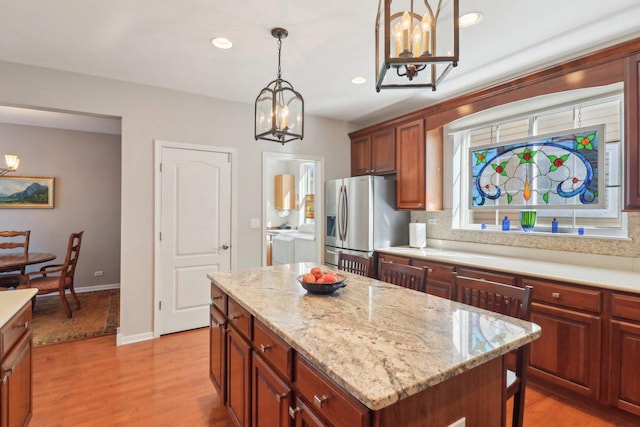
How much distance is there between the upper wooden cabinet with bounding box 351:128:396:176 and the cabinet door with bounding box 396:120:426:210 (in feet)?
0.39

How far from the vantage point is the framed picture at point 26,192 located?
4776mm

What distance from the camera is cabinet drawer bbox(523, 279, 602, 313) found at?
6.88ft

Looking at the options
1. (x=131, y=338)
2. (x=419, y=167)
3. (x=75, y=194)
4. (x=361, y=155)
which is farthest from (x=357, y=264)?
(x=75, y=194)

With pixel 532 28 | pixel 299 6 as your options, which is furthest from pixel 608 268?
pixel 299 6

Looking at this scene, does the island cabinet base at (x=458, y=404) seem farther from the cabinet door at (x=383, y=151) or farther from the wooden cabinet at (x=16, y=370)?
the cabinet door at (x=383, y=151)

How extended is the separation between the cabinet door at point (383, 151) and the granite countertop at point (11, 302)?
3.57m

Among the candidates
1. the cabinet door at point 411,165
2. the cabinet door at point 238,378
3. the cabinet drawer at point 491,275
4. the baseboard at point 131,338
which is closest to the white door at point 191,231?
the baseboard at point 131,338

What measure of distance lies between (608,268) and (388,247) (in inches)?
79.4

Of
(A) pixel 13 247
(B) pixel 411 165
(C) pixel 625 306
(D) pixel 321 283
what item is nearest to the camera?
(D) pixel 321 283

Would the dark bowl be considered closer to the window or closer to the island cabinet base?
the island cabinet base

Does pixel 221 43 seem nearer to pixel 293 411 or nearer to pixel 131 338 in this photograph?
pixel 293 411

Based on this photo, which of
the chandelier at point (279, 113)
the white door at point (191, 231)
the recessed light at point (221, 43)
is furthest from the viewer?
the white door at point (191, 231)

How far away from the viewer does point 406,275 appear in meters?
2.22

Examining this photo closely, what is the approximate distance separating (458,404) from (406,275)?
1.17 meters
